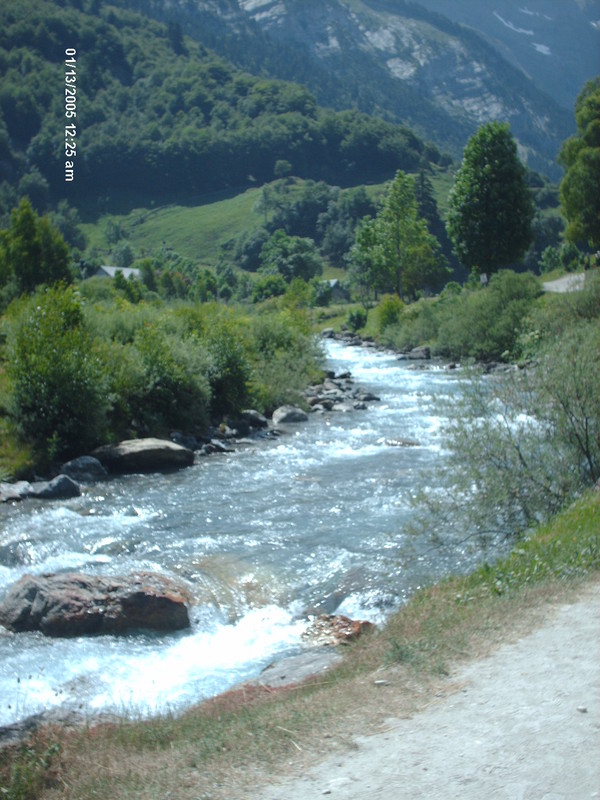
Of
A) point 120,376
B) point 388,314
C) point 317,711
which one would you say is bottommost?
point 388,314

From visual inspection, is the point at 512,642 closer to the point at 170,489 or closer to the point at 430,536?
the point at 430,536

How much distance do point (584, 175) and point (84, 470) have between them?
4551 centimetres

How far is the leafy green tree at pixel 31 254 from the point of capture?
47.5 meters

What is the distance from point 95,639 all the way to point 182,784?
6644 mm

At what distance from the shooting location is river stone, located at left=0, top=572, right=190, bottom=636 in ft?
40.2

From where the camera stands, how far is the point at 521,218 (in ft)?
206

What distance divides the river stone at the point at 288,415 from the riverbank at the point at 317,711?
22.1 meters

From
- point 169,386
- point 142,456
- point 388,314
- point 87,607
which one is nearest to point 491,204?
point 388,314

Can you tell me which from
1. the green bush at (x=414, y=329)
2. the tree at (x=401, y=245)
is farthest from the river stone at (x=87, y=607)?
→ the tree at (x=401, y=245)

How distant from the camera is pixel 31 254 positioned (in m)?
47.9

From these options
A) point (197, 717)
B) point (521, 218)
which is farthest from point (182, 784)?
point (521, 218)

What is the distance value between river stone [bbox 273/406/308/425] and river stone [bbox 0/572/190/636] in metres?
19.4

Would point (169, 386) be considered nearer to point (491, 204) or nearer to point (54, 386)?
point (54, 386)
